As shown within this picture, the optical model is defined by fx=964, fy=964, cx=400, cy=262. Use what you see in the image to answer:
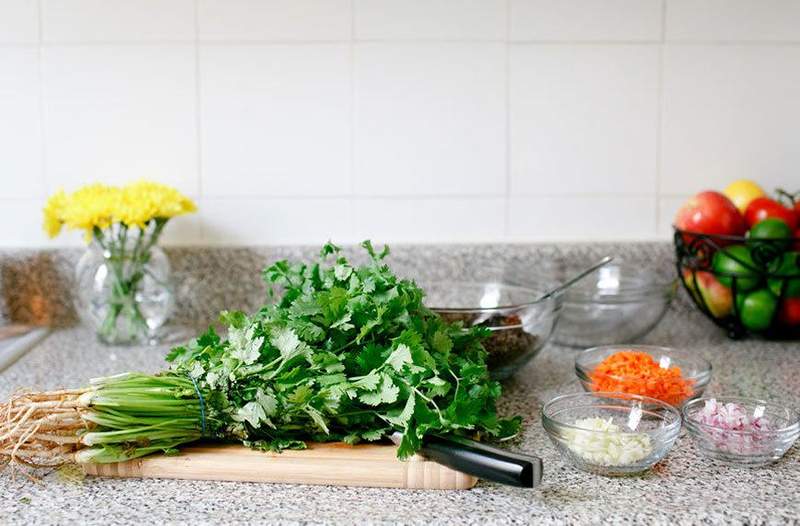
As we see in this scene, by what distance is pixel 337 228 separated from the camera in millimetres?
1605

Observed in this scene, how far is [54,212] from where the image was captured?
1458 millimetres

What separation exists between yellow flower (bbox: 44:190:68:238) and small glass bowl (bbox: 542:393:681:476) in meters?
0.80

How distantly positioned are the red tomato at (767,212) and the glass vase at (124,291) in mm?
912

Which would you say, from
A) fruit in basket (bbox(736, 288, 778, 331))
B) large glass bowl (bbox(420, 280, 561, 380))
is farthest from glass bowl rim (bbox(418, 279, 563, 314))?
fruit in basket (bbox(736, 288, 778, 331))

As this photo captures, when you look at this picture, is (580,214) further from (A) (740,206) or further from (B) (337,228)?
(B) (337,228)

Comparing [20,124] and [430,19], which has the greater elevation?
[430,19]

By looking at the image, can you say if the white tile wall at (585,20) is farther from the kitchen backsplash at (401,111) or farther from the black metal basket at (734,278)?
the black metal basket at (734,278)

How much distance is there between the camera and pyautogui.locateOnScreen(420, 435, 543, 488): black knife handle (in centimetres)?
87

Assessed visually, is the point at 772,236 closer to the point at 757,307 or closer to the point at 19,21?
the point at 757,307

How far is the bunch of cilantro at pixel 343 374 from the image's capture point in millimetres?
971

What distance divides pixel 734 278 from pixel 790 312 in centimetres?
11

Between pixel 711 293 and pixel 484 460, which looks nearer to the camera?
pixel 484 460

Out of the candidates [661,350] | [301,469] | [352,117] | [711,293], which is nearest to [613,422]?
[661,350]

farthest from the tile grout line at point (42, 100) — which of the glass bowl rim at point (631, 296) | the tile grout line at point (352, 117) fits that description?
the glass bowl rim at point (631, 296)
